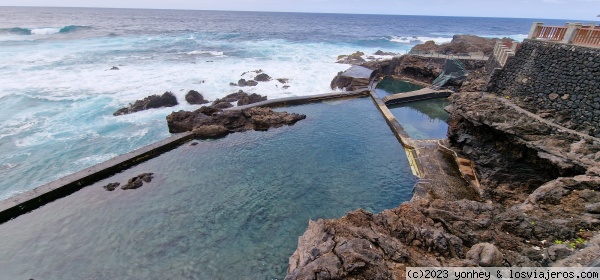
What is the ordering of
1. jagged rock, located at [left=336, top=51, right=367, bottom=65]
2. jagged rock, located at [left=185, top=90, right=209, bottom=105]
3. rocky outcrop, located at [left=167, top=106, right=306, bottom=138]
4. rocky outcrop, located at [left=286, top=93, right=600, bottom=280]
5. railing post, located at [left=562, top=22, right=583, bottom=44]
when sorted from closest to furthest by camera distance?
rocky outcrop, located at [left=286, top=93, right=600, bottom=280]
railing post, located at [left=562, top=22, right=583, bottom=44]
rocky outcrop, located at [left=167, top=106, right=306, bottom=138]
jagged rock, located at [left=185, top=90, right=209, bottom=105]
jagged rock, located at [left=336, top=51, right=367, bottom=65]

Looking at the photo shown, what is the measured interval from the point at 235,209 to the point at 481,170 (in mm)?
10285

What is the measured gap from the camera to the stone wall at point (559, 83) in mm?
9758

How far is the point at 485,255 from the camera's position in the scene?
5.68 m

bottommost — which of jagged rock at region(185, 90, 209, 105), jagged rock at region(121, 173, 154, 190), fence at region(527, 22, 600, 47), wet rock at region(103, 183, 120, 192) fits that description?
wet rock at region(103, 183, 120, 192)

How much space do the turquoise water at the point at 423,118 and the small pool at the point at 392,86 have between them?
3.73m

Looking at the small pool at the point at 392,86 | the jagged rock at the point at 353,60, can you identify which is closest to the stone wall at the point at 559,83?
the small pool at the point at 392,86

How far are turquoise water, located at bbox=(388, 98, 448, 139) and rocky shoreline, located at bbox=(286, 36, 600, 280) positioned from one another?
6.09 m

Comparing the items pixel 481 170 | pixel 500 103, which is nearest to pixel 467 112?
pixel 500 103

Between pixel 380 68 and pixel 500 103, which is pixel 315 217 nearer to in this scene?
pixel 500 103

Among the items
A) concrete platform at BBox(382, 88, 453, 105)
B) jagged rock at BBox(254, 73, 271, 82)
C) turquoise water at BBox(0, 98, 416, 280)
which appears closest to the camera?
turquoise water at BBox(0, 98, 416, 280)

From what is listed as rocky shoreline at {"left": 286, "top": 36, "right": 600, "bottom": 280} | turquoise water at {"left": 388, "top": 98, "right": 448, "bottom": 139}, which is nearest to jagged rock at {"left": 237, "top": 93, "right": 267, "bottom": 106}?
turquoise water at {"left": 388, "top": 98, "right": 448, "bottom": 139}

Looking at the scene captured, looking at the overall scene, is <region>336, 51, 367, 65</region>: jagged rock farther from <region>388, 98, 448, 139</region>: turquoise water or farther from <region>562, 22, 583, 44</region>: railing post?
<region>562, 22, 583, 44</region>: railing post

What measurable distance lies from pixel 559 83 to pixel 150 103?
23864 millimetres

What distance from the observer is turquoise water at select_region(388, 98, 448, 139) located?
17438mm
